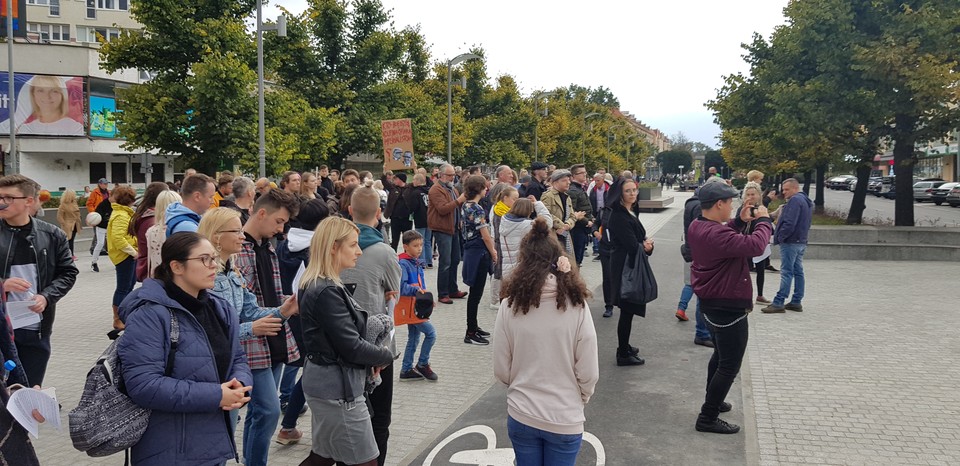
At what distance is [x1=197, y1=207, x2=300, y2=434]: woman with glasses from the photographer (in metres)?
3.93

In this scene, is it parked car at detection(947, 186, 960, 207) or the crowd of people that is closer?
the crowd of people

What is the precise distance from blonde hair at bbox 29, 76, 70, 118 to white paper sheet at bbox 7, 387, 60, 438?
45.5m

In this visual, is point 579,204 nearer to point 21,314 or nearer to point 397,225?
point 397,225

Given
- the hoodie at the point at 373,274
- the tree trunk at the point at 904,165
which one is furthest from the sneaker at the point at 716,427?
the tree trunk at the point at 904,165

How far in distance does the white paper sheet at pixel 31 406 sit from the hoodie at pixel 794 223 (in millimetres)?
9607

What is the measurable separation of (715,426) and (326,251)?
3564 mm

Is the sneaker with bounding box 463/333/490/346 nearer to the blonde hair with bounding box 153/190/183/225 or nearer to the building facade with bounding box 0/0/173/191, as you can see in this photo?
the blonde hair with bounding box 153/190/183/225

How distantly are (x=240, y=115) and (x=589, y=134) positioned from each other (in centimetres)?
4559

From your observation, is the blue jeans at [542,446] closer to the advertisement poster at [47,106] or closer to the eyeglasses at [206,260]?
the eyeglasses at [206,260]

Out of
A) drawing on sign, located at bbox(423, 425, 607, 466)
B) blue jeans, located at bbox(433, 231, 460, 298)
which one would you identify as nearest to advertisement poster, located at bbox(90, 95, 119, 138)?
blue jeans, located at bbox(433, 231, 460, 298)

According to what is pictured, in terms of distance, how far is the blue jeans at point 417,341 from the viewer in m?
6.94

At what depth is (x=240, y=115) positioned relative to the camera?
24.2 metres

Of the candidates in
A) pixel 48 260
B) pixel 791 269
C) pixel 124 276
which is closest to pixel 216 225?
pixel 48 260

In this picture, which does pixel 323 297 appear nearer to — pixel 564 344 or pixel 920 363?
pixel 564 344
